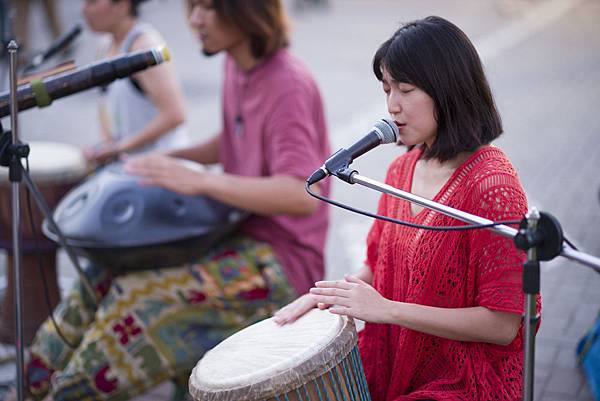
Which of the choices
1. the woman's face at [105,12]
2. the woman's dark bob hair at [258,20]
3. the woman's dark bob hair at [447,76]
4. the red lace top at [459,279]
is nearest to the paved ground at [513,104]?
the woman's face at [105,12]

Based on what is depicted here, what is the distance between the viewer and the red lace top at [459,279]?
80.3 inches

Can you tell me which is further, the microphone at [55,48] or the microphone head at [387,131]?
the microphone at [55,48]

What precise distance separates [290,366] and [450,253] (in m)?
0.46

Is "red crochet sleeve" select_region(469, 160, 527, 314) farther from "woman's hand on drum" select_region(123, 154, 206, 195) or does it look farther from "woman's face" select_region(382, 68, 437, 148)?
"woman's hand on drum" select_region(123, 154, 206, 195)

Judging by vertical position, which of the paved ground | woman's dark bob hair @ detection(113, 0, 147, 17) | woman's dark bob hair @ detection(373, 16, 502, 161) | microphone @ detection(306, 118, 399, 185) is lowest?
the paved ground

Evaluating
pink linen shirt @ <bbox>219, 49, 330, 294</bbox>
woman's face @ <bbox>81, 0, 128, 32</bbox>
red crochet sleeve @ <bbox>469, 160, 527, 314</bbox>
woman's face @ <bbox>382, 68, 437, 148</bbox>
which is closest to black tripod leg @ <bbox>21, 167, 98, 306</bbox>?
pink linen shirt @ <bbox>219, 49, 330, 294</bbox>

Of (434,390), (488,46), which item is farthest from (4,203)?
(488,46)

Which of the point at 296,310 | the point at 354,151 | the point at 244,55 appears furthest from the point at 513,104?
the point at 354,151

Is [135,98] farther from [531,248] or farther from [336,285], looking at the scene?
[531,248]

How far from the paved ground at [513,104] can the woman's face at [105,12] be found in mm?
208

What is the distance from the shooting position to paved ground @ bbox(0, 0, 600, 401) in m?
4.44

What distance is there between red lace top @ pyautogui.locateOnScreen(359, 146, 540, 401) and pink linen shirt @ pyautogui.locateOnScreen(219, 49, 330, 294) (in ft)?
2.99

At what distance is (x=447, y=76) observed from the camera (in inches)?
82.3

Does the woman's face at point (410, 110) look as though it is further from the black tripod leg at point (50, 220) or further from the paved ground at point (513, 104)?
the paved ground at point (513, 104)
